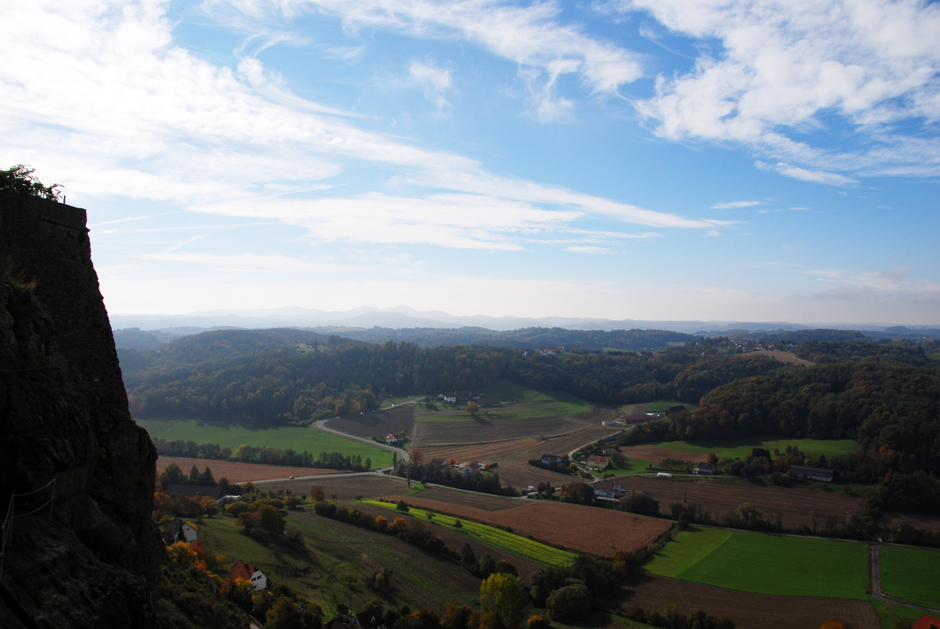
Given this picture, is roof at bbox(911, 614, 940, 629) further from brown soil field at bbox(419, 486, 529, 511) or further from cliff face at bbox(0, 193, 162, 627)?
cliff face at bbox(0, 193, 162, 627)

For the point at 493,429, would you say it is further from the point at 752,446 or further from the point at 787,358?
the point at 787,358

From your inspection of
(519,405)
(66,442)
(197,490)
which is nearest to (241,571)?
(66,442)

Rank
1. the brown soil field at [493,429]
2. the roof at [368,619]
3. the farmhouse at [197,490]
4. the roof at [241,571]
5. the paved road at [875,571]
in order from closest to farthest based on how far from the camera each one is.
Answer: the roof at [368,619]
the roof at [241,571]
the paved road at [875,571]
the farmhouse at [197,490]
the brown soil field at [493,429]

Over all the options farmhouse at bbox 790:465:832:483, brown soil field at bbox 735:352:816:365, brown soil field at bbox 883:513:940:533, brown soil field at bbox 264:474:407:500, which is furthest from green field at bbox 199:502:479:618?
brown soil field at bbox 735:352:816:365

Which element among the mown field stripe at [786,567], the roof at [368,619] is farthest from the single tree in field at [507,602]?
the mown field stripe at [786,567]

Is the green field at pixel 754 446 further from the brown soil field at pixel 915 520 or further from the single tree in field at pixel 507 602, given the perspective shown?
the single tree in field at pixel 507 602

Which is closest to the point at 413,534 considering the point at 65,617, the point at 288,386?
the point at 65,617
